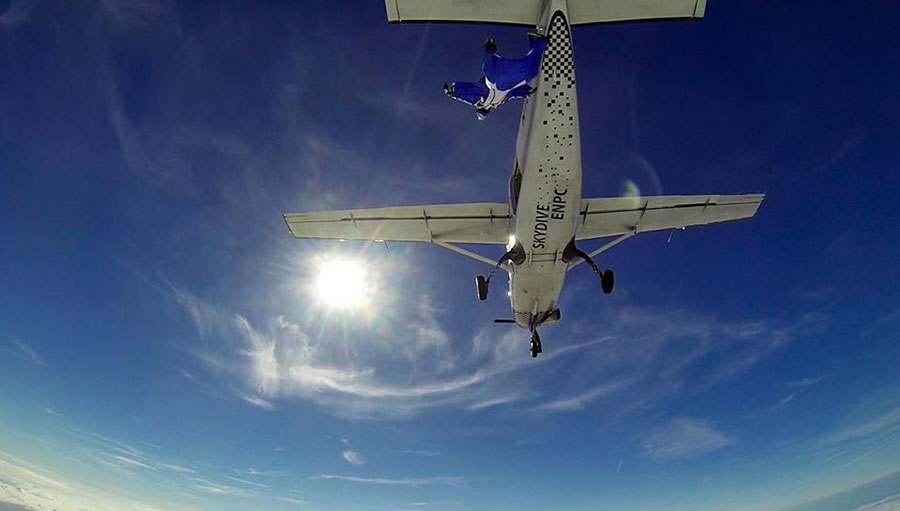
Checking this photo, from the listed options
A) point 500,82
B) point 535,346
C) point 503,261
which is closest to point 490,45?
point 500,82

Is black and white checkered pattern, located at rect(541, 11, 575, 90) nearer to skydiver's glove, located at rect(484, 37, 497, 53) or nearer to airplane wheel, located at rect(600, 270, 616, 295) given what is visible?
skydiver's glove, located at rect(484, 37, 497, 53)

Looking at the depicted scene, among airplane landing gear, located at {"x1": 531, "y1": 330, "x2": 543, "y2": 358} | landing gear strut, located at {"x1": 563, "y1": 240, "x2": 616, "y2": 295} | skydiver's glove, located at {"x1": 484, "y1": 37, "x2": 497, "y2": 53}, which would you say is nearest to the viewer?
skydiver's glove, located at {"x1": 484, "y1": 37, "x2": 497, "y2": 53}

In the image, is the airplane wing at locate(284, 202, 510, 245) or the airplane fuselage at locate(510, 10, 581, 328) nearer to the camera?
the airplane fuselage at locate(510, 10, 581, 328)

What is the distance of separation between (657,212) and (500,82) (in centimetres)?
1001

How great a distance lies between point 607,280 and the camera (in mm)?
14320

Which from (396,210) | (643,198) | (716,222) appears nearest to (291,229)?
(396,210)

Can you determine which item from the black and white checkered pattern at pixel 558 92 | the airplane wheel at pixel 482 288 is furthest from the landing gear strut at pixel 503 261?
the black and white checkered pattern at pixel 558 92

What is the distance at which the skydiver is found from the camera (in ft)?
29.4

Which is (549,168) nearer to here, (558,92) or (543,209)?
(543,209)

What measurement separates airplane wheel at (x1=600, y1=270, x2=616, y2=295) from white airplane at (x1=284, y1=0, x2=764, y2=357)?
0.12ft

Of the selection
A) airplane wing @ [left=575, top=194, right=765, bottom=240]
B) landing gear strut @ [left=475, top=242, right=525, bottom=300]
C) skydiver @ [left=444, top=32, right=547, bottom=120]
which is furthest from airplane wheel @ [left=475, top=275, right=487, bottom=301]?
skydiver @ [left=444, top=32, right=547, bottom=120]

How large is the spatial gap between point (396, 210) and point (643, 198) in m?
9.56

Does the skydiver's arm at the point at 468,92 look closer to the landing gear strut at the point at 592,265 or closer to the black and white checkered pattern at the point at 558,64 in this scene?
the black and white checkered pattern at the point at 558,64

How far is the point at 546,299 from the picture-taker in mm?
15758
